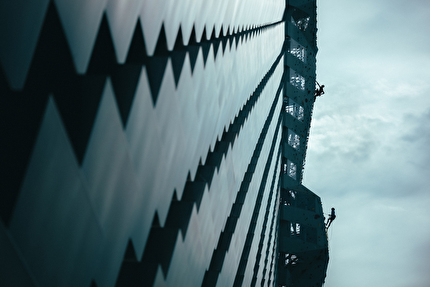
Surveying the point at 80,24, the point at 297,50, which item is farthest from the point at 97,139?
the point at 297,50

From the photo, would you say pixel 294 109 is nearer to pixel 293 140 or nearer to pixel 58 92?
pixel 293 140

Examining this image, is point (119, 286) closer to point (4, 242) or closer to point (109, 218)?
point (109, 218)

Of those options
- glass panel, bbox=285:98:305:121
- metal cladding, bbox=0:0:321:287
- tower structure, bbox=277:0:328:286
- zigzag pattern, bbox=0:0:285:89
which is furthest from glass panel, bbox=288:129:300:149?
zigzag pattern, bbox=0:0:285:89

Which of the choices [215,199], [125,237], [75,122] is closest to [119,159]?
[75,122]

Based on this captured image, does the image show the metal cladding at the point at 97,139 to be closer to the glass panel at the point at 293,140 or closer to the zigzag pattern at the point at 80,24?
the zigzag pattern at the point at 80,24

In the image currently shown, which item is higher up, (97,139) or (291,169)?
(291,169)

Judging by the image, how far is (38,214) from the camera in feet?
6.55

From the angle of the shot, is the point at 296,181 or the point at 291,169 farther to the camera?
the point at 291,169

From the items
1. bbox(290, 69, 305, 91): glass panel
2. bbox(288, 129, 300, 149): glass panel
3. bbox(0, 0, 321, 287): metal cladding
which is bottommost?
bbox(0, 0, 321, 287): metal cladding

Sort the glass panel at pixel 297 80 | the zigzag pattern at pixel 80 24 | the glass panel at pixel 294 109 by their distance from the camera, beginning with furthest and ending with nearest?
the glass panel at pixel 294 109
the glass panel at pixel 297 80
the zigzag pattern at pixel 80 24

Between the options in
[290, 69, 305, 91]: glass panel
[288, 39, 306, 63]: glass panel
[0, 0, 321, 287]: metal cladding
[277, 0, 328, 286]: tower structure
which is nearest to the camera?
[0, 0, 321, 287]: metal cladding

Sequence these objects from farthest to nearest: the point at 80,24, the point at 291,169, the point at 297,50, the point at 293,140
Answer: the point at 291,169
the point at 293,140
the point at 297,50
the point at 80,24

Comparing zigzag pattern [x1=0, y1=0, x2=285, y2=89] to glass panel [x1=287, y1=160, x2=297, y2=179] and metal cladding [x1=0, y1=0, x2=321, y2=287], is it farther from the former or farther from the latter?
glass panel [x1=287, y1=160, x2=297, y2=179]

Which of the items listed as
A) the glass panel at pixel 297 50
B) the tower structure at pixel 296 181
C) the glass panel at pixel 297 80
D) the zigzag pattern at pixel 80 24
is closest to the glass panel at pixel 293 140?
the tower structure at pixel 296 181
